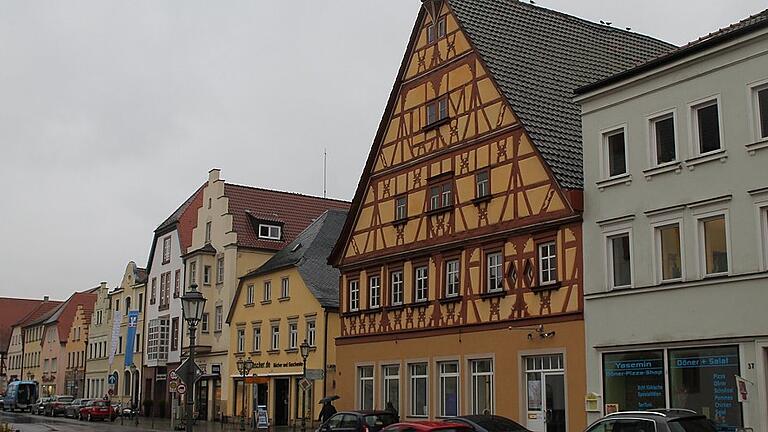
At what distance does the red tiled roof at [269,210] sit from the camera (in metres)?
60.8

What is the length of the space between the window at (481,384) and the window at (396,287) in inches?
205

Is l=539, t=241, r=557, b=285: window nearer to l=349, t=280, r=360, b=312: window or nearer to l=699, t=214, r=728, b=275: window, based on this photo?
l=699, t=214, r=728, b=275: window

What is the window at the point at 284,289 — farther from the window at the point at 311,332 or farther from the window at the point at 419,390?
the window at the point at 419,390

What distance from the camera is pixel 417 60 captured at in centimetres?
3753

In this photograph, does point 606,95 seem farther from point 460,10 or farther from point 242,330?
point 242,330

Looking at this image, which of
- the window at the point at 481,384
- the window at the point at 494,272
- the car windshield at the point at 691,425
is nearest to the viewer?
the car windshield at the point at 691,425

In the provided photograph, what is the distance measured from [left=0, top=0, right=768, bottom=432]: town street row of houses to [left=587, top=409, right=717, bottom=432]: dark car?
4.93 meters

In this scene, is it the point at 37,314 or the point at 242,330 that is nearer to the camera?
the point at 242,330

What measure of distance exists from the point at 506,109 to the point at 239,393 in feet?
98.3

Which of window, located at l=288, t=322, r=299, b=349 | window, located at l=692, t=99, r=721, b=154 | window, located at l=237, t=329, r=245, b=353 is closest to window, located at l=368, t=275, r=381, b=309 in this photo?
window, located at l=288, t=322, r=299, b=349

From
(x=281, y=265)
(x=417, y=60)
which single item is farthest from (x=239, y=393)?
(x=417, y=60)

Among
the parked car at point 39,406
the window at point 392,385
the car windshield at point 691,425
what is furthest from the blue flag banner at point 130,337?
the car windshield at point 691,425

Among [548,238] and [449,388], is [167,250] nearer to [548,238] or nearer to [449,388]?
[449,388]

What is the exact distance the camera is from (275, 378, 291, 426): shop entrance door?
168ft
